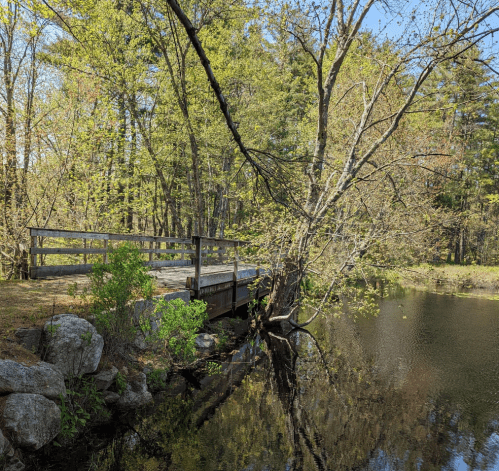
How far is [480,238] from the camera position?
37062 mm

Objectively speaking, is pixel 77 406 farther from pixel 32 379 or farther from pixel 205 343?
pixel 205 343

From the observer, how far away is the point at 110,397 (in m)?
5.49

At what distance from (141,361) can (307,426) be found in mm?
2910

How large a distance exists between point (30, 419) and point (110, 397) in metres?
1.57

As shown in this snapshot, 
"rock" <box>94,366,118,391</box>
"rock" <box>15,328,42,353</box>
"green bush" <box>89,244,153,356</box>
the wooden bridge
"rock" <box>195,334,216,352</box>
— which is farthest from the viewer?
"rock" <box>195,334,216,352</box>

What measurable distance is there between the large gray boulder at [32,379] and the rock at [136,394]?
1.32 metres

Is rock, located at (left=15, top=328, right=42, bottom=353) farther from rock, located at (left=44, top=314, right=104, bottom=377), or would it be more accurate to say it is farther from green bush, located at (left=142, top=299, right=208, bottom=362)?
green bush, located at (left=142, top=299, right=208, bottom=362)

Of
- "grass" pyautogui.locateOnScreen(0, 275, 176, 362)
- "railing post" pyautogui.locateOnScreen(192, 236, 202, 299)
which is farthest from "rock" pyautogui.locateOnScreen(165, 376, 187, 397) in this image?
"railing post" pyautogui.locateOnScreen(192, 236, 202, 299)

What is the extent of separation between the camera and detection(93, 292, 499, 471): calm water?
5.00 metres

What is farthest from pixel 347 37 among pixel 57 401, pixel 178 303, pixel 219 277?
pixel 57 401

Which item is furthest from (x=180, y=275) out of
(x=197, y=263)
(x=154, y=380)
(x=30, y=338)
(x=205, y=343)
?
(x=30, y=338)

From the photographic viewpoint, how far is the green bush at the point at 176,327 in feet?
22.8

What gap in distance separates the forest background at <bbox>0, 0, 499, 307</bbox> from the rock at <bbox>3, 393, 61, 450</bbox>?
3.21 meters

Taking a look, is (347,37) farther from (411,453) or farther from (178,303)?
(411,453)
